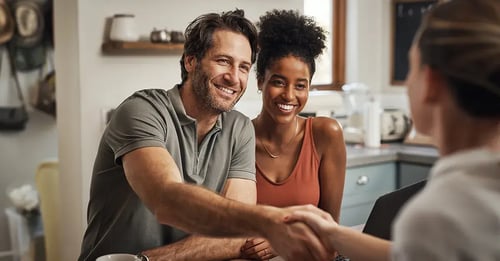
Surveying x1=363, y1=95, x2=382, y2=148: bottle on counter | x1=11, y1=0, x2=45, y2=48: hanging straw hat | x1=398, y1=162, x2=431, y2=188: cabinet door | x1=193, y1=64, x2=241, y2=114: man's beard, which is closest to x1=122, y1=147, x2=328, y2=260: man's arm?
x1=193, y1=64, x2=241, y2=114: man's beard

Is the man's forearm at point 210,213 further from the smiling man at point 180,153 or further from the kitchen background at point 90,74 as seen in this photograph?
the kitchen background at point 90,74

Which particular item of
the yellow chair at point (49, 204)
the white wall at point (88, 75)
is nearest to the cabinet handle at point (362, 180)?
the white wall at point (88, 75)

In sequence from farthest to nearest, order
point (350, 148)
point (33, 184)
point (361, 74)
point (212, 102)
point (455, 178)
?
point (361, 74) → point (33, 184) → point (350, 148) → point (212, 102) → point (455, 178)

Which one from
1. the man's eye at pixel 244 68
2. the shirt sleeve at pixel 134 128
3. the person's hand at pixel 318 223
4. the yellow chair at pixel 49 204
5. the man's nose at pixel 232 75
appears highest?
the man's eye at pixel 244 68

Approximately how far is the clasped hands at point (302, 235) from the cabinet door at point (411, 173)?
2043mm

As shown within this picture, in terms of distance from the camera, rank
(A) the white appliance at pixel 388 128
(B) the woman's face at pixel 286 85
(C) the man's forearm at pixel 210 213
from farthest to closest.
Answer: (A) the white appliance at pixel 388 128, (B) the woman's face at pixel 286 85, (C) the man's forearm at pixel 210 213

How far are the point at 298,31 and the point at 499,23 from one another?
4.74 feet

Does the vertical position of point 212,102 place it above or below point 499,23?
below

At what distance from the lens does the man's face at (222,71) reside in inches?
77.5

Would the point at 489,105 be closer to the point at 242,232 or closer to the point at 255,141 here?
the point at 242,232

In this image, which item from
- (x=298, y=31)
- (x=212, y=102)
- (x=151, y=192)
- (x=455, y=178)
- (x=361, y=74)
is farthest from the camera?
(x=361, y=74)

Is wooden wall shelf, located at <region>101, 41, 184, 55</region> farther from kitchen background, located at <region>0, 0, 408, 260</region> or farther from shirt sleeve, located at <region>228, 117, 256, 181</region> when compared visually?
shirt sleeve, located at <region>228, 117, 256, 181</region>

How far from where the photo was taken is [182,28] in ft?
10.4

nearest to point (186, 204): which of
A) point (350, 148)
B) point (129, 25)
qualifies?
point (129, 25)
